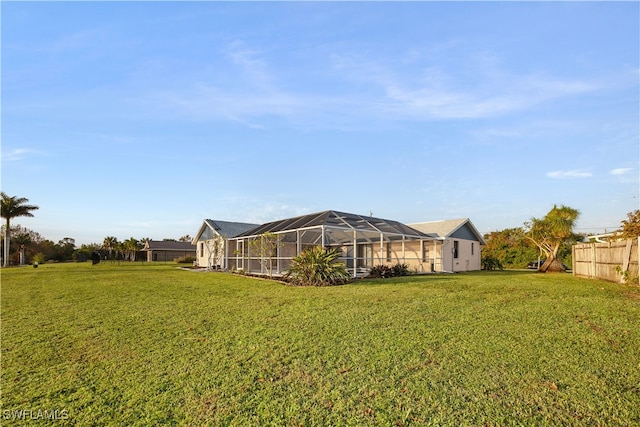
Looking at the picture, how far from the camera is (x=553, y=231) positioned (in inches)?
856

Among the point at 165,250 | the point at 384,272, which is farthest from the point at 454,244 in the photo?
the point at 165,250

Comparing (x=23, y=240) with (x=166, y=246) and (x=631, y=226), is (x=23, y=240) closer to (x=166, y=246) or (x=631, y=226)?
(x=166, y=246)

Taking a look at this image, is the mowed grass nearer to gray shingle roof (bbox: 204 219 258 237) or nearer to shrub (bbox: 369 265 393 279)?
shrub (bbox: 369 265 393 279)

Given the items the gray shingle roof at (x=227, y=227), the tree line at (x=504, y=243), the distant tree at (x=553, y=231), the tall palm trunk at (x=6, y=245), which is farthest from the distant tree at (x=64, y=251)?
the distant tree at (x=553, y=231)

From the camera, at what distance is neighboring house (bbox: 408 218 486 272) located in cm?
2152

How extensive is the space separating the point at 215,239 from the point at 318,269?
48.6 feet

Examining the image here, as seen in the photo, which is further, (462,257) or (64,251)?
(64,251)

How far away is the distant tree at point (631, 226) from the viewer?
Result: 12.9m

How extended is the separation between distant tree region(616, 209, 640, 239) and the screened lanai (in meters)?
8.71

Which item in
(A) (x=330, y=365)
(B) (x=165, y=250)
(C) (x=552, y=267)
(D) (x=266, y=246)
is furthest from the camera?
(B) (x=165, y=250)

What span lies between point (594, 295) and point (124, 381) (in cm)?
1046

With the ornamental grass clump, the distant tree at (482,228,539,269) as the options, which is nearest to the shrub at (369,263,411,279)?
the ornamental grass clump

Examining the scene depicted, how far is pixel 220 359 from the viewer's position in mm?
4473

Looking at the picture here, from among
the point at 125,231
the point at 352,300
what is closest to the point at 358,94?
the point at 352,300
